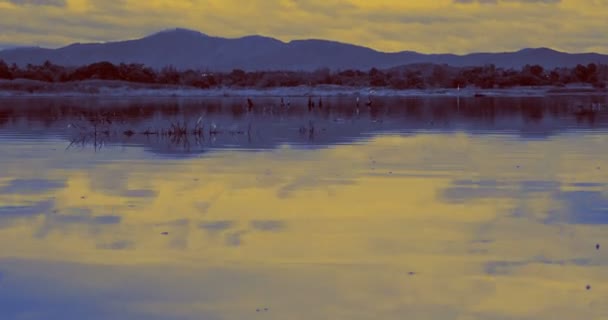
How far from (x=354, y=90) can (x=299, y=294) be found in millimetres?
107224

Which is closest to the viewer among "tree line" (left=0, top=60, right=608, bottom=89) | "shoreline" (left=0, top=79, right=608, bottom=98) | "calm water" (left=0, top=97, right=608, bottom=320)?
"calm water" (left=0, top=97, right=608, bottom=320)

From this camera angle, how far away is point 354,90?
118 metres

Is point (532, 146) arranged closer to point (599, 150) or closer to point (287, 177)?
point (599, 150)

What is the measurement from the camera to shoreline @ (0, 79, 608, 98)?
109m

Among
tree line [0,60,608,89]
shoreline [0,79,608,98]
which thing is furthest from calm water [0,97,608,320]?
tree line [0,60,608,89]

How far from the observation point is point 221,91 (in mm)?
115062

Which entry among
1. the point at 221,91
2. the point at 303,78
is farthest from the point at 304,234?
the point at 303,78

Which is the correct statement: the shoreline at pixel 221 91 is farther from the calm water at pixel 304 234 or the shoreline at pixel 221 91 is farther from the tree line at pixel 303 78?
the calm water at pixel 304 234

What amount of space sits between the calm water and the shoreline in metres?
82.2

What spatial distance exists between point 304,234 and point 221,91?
102 m

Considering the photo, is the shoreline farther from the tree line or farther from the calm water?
the calm water

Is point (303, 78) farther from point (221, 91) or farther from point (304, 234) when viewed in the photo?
point (304, 234)

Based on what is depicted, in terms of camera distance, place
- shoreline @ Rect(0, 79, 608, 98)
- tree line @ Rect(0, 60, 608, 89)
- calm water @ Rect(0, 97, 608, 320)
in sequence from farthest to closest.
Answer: tree line @ Rect(0, 60, 608, 89), shoreline @ Rect(0, 79, 608, 98), calm water @ Rect(0, 97, 608, 320)

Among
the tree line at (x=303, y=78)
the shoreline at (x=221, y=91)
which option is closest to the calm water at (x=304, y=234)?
the shoreline at (x=221, y=91)
